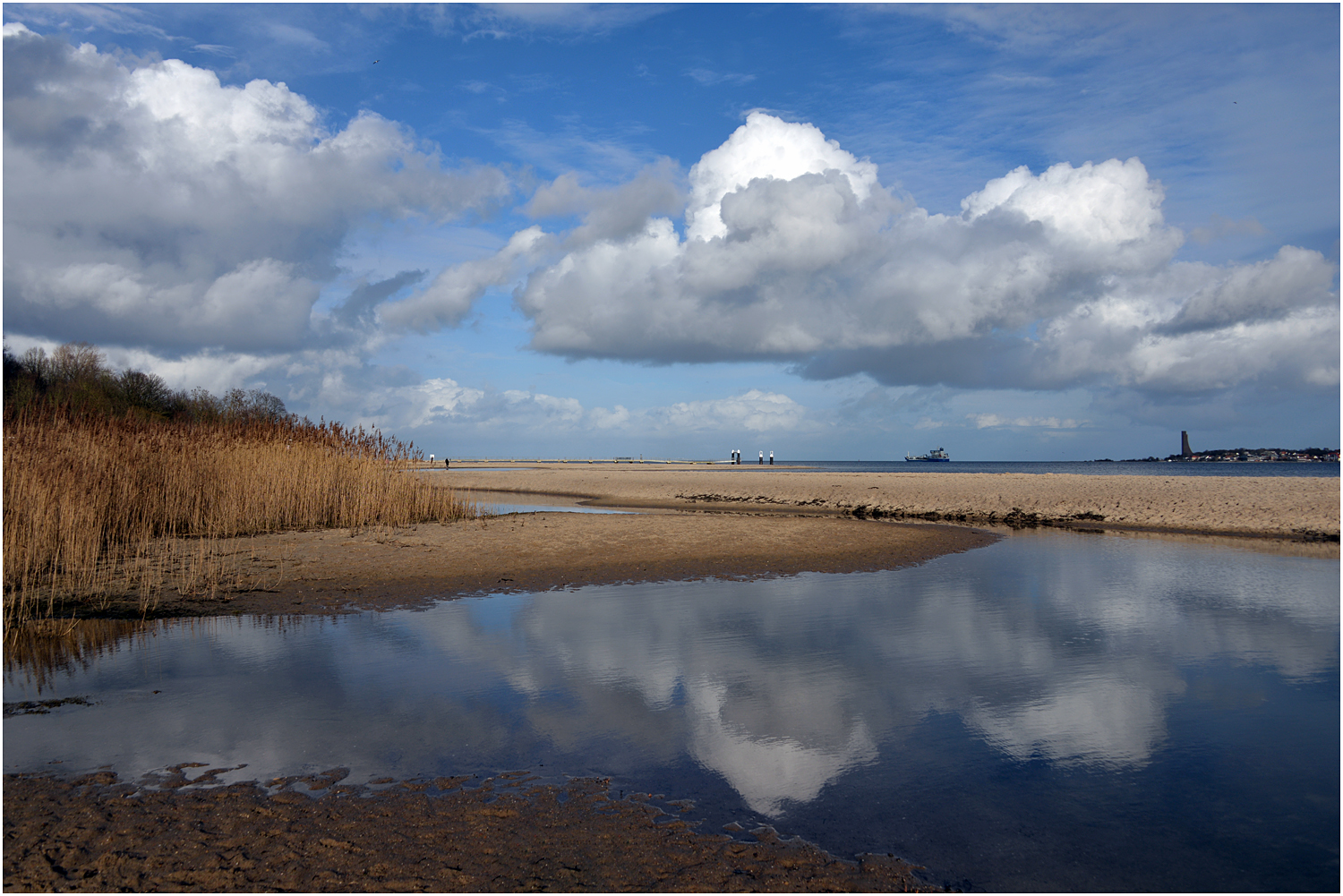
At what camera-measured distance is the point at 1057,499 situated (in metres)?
28.5

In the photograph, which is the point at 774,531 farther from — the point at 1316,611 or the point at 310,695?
the point at 310,695

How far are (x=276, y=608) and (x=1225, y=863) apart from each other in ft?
36.7

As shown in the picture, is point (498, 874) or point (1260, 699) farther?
point (1260, 699)

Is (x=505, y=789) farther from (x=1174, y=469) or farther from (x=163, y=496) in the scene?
(x=1174, y=469)

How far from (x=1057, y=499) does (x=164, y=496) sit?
92.2 feet

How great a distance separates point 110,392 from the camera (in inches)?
1412

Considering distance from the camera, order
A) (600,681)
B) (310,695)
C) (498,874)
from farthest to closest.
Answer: (600,681)
(310,695)
(498,874)

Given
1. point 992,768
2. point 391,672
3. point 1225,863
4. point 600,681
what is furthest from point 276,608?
point 1225,863

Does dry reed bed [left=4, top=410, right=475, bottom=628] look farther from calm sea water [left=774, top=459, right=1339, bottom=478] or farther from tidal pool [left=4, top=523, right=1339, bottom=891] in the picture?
calm sea water [left=774, top=459, right=1339, bottom=478]

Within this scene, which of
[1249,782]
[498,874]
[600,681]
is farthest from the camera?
[600,681]

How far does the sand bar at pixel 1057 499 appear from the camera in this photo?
22.3 m

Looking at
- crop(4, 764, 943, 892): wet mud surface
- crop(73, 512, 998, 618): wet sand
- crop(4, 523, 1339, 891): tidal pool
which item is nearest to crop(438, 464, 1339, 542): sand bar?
crop(73, 512, 998, 618): wet sand

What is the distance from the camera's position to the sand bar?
22312mm

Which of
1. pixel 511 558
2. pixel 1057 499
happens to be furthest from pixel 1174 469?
pixel 511 558
